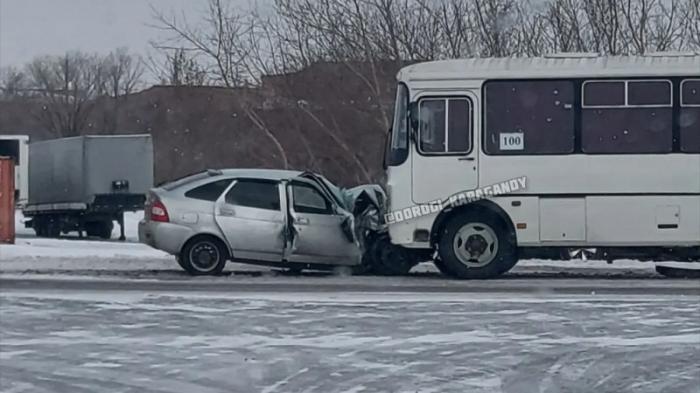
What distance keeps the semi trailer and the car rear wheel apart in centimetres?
1857

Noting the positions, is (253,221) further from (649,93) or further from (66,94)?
(66,94)

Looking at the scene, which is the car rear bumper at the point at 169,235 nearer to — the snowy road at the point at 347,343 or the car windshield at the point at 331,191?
the car windshield at the point at 331,191

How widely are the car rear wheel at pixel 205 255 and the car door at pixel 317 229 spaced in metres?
0.98

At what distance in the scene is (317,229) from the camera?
724 inches

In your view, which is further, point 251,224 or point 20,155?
point 20,155

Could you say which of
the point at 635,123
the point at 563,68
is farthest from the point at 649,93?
the point at 563,68

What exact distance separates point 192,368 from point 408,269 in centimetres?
934

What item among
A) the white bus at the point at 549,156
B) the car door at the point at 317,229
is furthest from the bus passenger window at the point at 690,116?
the car door at the point at 317,229

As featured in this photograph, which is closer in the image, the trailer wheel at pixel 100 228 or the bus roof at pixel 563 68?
the bus roof at pixel 563 68

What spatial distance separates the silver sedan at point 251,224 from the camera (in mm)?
18172

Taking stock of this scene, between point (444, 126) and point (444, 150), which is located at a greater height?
point (444, 126)

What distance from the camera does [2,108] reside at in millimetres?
86500

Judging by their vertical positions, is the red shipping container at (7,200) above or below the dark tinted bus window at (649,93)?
below

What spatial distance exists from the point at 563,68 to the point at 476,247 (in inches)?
109
